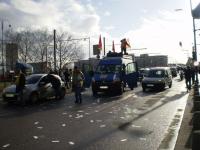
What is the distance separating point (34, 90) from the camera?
19875mm

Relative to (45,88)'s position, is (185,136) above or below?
below

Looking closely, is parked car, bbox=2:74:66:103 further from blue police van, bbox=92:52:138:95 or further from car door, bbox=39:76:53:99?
blue police van, bbox=92:52:138:95

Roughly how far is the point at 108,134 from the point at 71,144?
1633 millimetres

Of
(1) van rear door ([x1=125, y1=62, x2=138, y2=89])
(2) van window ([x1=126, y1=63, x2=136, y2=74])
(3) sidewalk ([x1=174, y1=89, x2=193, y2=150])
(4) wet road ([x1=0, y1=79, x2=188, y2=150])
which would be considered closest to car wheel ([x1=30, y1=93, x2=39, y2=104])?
(4) wet road ([x1=0, y1=79, x2=188, y2=150])

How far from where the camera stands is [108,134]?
1070 centimetres

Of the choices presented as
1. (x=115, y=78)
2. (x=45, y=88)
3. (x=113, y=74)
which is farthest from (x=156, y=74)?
(x=45, y=88)

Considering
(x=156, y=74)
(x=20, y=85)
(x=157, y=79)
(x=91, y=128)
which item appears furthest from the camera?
(x=156, y=74)

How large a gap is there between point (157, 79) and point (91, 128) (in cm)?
1951

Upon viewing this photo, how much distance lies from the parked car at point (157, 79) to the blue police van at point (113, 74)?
4.51 feet

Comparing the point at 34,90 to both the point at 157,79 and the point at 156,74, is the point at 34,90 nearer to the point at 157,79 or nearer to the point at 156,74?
the point at 157,79

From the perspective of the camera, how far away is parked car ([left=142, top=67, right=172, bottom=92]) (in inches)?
1193

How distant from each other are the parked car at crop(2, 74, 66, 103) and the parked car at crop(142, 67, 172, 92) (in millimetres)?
10412

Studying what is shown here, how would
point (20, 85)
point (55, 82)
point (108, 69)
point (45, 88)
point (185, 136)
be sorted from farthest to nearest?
point (108, 69) → point (55, 82) → point (45, 88) → point (20, 85) → point (185, 136)

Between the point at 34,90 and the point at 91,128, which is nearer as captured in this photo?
the point at 91,128
